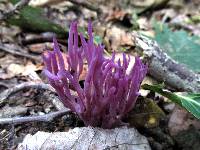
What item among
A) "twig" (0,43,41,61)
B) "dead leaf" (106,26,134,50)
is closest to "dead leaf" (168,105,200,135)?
"dead leaf" (106,26,134,50)

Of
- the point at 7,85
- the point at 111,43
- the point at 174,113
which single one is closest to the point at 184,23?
the point at 111,43

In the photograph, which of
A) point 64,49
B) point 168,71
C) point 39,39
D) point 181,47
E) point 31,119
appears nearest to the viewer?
point 31,119

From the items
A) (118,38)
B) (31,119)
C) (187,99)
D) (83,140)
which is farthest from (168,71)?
(118,38)

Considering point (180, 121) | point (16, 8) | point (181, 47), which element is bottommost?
point (180, 121)

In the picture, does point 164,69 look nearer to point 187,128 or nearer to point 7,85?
point 187,128

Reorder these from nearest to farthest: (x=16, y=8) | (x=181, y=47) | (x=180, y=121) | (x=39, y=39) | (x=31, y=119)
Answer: (x=31, y=119) → (x=180, y=121) → (x=16, y=8) → (x=181, y=47) → (x=39, y=39)

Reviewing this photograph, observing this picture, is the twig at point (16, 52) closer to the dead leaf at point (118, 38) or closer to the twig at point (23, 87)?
the twig at point (23, 87)

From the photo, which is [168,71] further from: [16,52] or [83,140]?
[16,52]

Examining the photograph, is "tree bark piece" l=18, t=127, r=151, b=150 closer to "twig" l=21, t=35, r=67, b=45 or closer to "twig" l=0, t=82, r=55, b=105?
"twig" l=0, t=82, r=55, b=105
